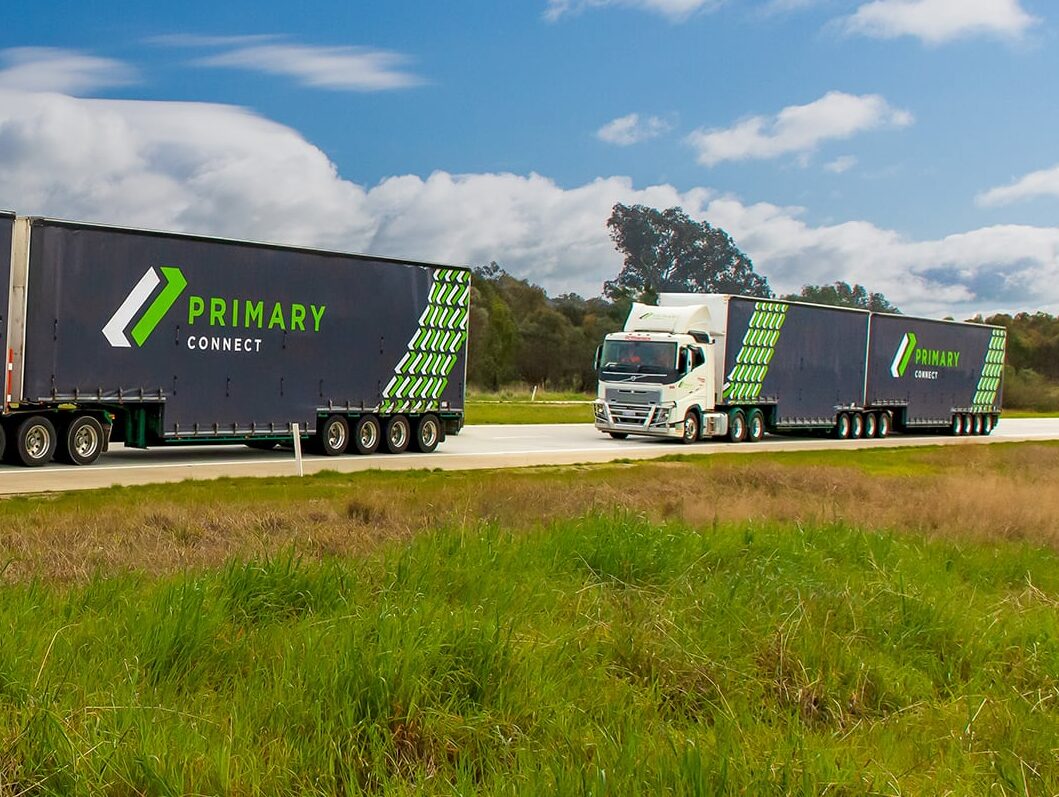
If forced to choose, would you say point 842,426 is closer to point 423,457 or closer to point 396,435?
point 396,435

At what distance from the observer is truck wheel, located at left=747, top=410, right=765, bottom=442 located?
35.7 m

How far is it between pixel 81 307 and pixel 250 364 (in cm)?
345

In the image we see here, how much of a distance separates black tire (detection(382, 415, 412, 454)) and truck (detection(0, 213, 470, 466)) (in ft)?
0.10

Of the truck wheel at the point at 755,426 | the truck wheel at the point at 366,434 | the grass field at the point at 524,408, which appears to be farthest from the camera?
the grass field at the point at 524,408

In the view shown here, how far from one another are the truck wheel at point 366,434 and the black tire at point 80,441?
5632 mm

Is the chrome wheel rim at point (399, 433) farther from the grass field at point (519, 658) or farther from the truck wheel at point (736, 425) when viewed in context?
the grass field at point (519, 658)

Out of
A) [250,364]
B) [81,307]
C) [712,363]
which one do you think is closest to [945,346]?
[712,363]

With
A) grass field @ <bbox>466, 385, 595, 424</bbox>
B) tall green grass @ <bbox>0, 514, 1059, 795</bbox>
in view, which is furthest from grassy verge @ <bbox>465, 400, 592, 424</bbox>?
tall green grass @ <bbox>0, 514, 1059, 795</bbox>

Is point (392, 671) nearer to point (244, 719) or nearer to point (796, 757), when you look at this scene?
point (244, 719)

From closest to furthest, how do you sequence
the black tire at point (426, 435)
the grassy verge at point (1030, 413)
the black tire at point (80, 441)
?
the black tire at point (80, 441), the black tire at point (426, 435), the grassy verge at point (1030, 413)

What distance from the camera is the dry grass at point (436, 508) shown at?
33.1 feet

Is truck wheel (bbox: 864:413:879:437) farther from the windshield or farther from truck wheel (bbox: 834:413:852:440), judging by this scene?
the windshield

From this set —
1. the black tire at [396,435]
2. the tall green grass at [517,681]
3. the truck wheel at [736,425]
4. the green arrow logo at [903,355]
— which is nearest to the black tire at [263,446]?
the black tire at [396,435]

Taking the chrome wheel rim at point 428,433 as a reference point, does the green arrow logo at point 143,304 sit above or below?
above
